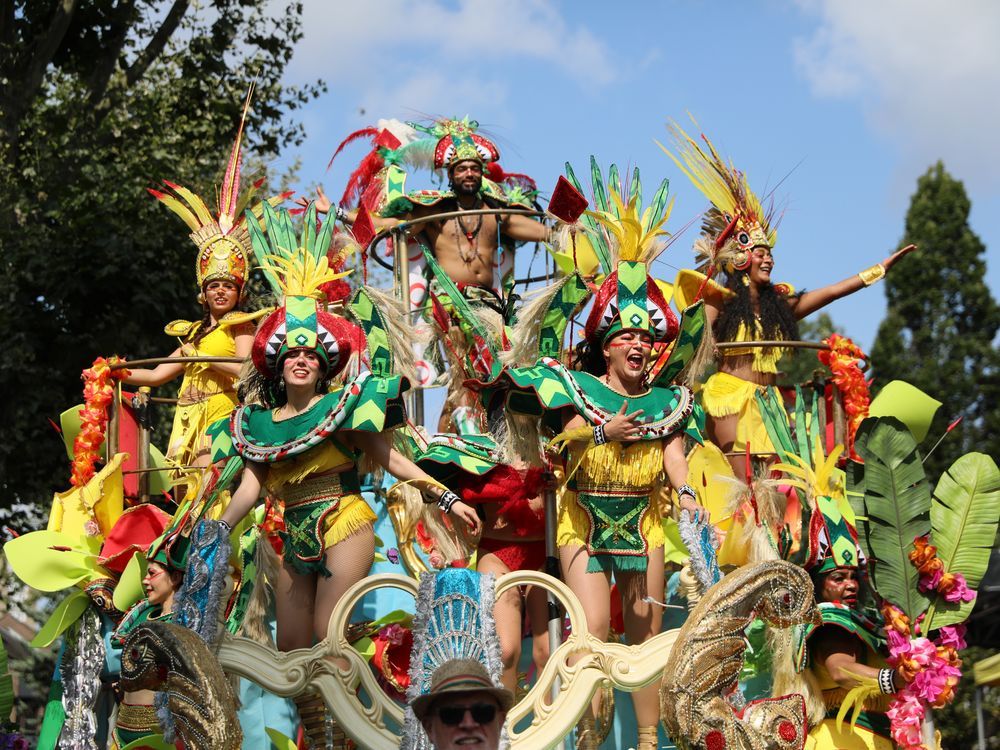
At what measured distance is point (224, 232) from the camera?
895 cm

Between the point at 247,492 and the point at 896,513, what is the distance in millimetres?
2776

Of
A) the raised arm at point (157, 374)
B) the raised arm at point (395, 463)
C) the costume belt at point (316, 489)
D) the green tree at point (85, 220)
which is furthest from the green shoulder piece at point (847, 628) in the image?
the green tree at point (85, 220)

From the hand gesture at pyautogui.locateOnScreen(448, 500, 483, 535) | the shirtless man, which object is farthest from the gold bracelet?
the hand gesture at pyautogui.locateOnScreen(448, 500, 483, 535)

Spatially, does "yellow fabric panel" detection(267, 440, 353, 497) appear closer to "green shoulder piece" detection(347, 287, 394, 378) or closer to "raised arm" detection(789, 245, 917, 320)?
"green shoulder piece" detection(347, 287, 394, 378)

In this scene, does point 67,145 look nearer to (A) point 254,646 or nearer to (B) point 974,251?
(A) point 254,646

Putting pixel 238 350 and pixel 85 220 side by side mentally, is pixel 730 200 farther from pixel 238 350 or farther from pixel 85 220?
pixel 85 220

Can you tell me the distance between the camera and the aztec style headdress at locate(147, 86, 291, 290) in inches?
348

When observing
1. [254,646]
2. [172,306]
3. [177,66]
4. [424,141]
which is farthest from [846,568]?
[177,66]

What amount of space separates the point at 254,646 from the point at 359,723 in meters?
0.52

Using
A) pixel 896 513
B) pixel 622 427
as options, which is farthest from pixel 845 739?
pixel 622 427

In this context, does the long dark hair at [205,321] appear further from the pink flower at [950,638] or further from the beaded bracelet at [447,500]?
the pink flower at [950,638]

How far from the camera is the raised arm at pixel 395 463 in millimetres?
6348

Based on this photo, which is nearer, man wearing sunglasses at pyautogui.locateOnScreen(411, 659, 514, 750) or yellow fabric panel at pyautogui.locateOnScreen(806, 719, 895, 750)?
man wearing sunglasses at pyautogui.locateOnScreen(411, 659, 514, 750)

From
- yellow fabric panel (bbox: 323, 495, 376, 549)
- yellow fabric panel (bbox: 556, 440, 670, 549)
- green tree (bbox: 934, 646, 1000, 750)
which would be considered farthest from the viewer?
green tree (bbox: 934, 646, 1000, 750)
